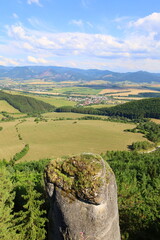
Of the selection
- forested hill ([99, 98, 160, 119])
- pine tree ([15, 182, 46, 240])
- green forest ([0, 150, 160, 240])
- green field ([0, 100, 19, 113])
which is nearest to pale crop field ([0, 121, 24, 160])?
green forest ([0, 150, 160, 240])

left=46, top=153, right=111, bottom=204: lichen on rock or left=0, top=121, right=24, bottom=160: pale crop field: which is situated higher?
left=46, top=153, right=111, bottom=204: lichen on rock

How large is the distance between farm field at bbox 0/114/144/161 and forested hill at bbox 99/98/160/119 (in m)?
42.0

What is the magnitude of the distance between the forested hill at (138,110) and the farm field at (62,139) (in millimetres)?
42009

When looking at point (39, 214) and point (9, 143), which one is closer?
point (39, 214)

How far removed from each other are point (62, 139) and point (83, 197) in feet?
255

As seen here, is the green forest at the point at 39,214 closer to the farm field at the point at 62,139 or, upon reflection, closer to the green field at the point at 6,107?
the farm field at the point at 62,139

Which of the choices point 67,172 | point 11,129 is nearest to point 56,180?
point 67,172

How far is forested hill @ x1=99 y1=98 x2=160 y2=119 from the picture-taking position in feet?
471

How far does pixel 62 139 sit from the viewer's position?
292ft

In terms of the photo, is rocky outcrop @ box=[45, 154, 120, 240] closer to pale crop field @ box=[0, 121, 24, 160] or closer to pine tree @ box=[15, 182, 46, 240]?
pine tree @ box=[15, 182, 46, 240]

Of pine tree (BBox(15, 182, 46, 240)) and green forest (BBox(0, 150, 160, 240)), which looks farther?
green forest (BBox(0, 150, 160, 240))

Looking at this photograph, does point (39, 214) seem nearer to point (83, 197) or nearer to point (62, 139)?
point (83, 197)

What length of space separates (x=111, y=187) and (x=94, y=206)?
181 centimetres

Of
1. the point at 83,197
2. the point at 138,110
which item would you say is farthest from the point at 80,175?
the point at 138,110
